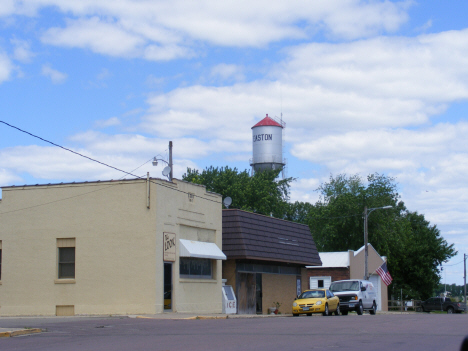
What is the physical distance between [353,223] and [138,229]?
43474mm

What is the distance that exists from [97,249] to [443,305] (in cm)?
3646

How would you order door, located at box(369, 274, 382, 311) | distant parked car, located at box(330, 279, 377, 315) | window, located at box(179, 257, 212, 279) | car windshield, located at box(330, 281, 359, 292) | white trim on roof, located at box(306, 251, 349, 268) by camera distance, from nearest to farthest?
1. window, located at box(179, 257, 212, 279)
2. distant parked car, located at box(330, 279, 377, 315)
3. car windshield, located at box(330, 281, 359, 292)
4. white trim on roof, located at box(306, 251, 349, 268)
5. door, located at box(369, 274, 382, 311)

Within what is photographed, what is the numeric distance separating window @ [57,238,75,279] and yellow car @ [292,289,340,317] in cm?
1064

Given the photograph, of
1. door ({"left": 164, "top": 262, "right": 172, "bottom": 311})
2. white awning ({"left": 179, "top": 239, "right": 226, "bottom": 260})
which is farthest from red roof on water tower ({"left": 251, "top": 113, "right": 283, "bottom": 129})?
door ({"left": 164, "top": 262, "right": 172, "bottom": 311})

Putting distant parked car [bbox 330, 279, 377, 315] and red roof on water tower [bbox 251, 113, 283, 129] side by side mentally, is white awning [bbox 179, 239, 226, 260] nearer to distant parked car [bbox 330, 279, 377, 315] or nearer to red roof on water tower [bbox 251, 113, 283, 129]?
distant parked car [bbox 330, 279, 377, 315]

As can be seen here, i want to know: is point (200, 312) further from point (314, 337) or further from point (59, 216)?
point (314, 337)

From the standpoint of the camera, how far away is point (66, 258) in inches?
1147

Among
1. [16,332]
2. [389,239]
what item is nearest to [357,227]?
[389,239]

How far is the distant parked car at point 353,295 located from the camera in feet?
113

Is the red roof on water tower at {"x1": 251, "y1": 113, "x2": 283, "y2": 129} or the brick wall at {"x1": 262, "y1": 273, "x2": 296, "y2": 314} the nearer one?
the brick wall at {"x1": 262, "y1": 273, "x2": 296, "y2": 314}

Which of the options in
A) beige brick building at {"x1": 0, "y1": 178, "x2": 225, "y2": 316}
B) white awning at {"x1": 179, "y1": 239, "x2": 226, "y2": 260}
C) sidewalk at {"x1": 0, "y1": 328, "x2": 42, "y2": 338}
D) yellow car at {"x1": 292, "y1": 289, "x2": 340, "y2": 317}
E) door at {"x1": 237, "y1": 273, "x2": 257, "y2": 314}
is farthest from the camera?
door at {"x1": 237, "y1": 273, "x2": 257, "y2": 314}

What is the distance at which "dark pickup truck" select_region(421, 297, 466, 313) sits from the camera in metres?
54.2

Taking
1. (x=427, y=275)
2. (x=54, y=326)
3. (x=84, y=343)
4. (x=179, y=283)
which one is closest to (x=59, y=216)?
(x=179, y=283)

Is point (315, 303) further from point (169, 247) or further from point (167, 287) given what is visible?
point (169, 247)
